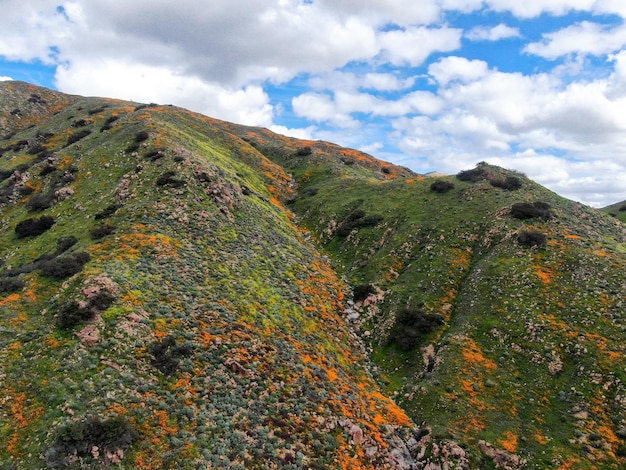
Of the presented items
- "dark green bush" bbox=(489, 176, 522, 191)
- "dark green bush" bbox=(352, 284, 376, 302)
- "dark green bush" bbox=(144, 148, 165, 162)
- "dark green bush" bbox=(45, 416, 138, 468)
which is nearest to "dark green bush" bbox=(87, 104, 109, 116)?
"dark green bush" bbox=(144, 148, 165, 162)

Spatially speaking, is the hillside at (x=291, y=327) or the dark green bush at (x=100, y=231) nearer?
the hillside at (x=291, y=327)

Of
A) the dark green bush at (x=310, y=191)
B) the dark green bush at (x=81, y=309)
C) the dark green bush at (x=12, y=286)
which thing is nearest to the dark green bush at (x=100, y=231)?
the dark green bush at (x=12, y=286)

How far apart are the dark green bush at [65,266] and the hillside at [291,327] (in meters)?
0.14

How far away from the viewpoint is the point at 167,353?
18266 millimetres

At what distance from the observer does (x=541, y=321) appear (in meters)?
25.9

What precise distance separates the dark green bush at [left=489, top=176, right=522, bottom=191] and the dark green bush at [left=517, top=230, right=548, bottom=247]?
14434mm

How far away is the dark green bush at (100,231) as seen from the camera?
29.1m

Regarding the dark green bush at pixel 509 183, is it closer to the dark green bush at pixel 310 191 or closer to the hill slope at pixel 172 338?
the hill slope at pixel 172 338

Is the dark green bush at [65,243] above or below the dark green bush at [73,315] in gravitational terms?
above

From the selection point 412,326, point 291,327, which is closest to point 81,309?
point 291,327

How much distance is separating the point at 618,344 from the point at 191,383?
27061mm

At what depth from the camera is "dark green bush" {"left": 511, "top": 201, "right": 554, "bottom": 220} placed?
38.0 meters

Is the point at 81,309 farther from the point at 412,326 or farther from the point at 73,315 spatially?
the point at 412,326

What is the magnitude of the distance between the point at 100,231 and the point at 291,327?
736 inches
